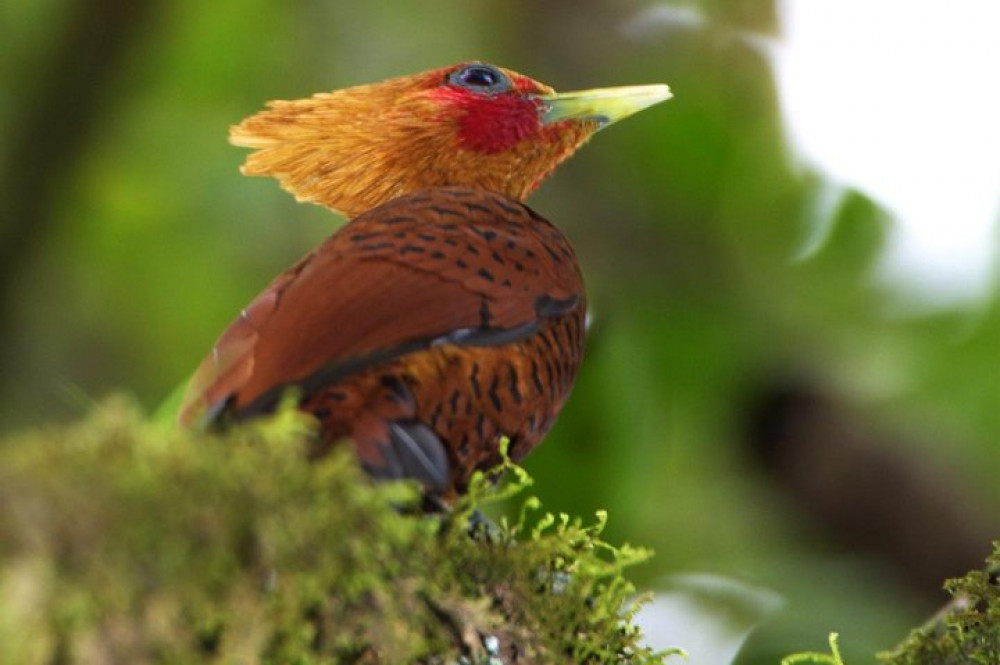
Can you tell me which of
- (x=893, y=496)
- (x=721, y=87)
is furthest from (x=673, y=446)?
(x=721, y=87)

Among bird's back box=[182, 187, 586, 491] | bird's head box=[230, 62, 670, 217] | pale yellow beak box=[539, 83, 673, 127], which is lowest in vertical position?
bird's back box=[182, 187, 586, 491]

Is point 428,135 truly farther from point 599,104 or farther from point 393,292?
point 393,292

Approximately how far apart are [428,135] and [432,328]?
1183 mm

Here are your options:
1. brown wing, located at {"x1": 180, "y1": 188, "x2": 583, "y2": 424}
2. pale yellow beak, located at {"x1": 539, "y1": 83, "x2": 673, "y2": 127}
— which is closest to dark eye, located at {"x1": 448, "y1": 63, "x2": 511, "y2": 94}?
pale yellow beak, located at {"x1": 539, "y1": 83, "x2": 673, "y2": 127}

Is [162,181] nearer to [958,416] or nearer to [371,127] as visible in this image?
[371,127]

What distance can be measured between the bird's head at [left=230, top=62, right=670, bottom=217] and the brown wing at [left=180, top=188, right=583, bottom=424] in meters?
0.58

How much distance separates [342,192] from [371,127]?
0.57ft

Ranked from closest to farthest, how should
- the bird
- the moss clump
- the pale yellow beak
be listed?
the moss clump, the bird, the pale yellow beak

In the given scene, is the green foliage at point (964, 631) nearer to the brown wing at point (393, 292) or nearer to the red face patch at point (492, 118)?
the brown wing at point (393, 292)

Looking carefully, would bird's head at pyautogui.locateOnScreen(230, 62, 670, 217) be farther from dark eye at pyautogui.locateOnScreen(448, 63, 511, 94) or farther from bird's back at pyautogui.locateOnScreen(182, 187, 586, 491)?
bird's back at pyautogui.locateOnScreen(182, 187, 586, 491)

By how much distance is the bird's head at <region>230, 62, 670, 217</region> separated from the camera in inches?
133

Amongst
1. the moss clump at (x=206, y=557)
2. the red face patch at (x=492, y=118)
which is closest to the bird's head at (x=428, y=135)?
the red face patch at (x=492, y=118)

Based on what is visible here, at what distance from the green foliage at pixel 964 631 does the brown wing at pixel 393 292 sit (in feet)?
2.80

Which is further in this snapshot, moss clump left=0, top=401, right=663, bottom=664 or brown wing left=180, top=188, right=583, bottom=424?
brown wing left=180, top=188, right=583, bottom=424
